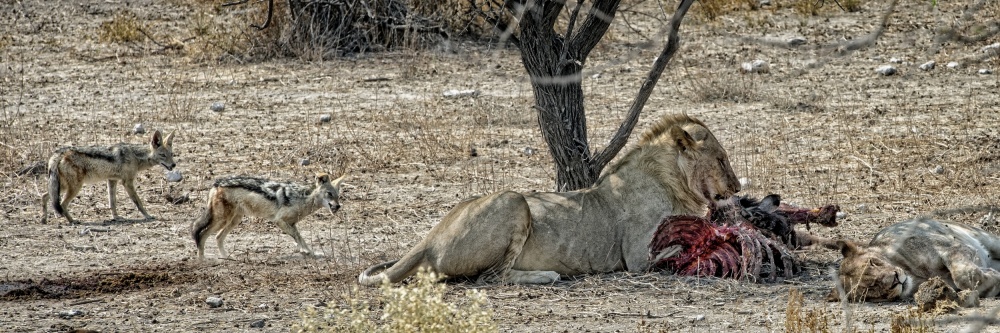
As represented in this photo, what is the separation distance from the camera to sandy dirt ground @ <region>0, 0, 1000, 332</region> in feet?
27.1

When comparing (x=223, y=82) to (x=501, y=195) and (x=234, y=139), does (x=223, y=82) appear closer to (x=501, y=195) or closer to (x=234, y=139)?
(x=234, y=139)

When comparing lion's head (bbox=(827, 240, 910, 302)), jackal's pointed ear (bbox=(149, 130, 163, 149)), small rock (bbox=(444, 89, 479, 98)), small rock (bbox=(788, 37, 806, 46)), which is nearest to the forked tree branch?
lion's head (bbox=(827, 240, 910, 302))

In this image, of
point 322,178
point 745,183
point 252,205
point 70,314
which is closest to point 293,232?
point 252,205

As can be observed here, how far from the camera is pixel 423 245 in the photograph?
8.66 meters

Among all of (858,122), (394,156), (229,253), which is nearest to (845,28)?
(858,122)

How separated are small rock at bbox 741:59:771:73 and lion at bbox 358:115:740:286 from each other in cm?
756

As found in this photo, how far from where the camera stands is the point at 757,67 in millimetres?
16688

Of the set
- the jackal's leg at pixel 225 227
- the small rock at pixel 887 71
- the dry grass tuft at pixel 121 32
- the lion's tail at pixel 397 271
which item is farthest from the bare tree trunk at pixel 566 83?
the dry grass tuft at pixel 121 32

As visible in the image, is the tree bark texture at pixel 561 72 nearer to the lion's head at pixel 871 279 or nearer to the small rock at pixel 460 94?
the lion's head at pixel 871 279

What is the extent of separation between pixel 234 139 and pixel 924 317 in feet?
28.4

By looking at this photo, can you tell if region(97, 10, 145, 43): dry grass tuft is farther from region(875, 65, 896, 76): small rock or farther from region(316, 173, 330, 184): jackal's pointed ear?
region(875, 65, 896, 76): small rock

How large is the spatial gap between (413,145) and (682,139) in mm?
5053

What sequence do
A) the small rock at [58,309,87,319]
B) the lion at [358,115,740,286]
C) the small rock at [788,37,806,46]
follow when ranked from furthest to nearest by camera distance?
the small rock at [788,37,806,46] → the lion at [358,115,740,286] → the small rock at [58,309,87,319]

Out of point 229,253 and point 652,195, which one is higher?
point 652,195
